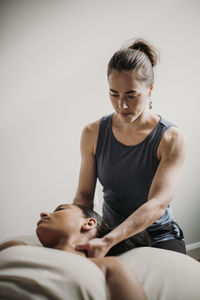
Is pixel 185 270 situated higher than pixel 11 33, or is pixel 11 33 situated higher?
pixel 11 33

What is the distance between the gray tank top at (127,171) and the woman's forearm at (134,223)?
0.76 feet

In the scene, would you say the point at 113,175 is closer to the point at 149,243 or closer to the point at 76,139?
the point at 149,243

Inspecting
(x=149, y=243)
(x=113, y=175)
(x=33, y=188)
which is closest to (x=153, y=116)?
(x=113, y=175)

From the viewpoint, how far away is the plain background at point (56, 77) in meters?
1.53

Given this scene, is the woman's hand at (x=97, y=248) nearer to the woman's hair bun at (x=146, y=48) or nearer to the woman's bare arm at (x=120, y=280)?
the woman's bare arm at (x=120, y=280)

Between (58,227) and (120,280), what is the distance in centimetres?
36

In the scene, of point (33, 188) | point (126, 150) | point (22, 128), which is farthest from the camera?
point (33, 188)

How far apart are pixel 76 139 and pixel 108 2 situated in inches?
32.7

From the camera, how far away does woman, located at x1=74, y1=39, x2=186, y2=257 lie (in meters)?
1.13

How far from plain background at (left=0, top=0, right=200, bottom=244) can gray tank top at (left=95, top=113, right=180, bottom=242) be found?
1.20ft

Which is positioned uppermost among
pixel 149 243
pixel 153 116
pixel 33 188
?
pixel 153 116

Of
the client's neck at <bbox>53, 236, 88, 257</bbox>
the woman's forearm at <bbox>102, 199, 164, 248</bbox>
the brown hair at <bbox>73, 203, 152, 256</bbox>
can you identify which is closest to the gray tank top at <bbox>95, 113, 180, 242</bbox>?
the brown hair at <bbox>73, 203, 152, 256</bbox>

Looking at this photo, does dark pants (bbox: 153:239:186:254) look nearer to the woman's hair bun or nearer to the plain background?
the plain background

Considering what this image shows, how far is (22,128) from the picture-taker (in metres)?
1.61
